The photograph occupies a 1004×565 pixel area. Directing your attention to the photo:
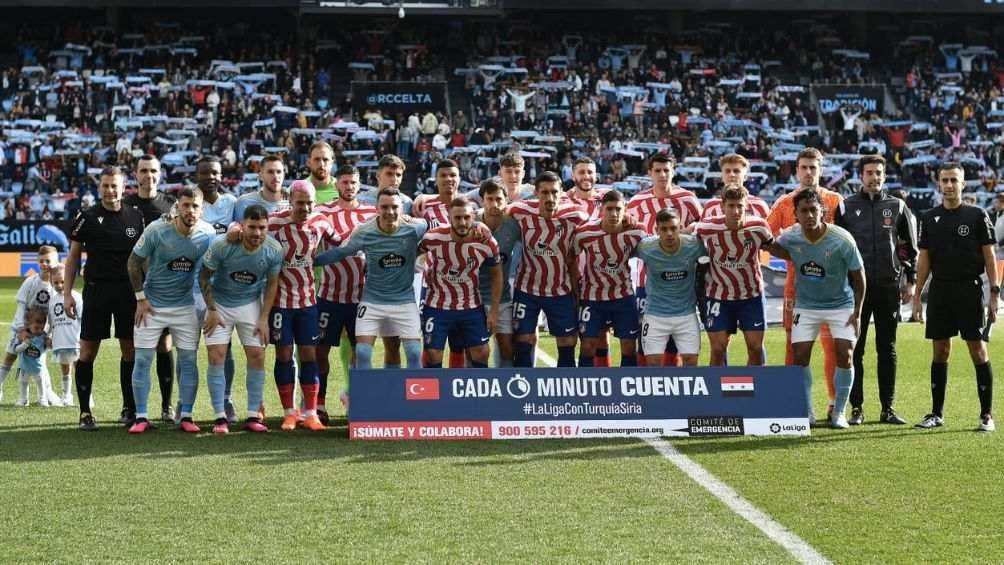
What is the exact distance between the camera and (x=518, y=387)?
8.79 meters

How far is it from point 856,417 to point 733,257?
1.50 meters

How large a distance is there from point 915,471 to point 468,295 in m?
3.36

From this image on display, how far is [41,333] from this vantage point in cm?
1142

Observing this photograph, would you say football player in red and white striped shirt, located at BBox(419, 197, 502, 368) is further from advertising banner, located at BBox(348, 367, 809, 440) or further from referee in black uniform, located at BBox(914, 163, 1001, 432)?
referee in black uniform, located at BBox(914, 163, 1001, 432)

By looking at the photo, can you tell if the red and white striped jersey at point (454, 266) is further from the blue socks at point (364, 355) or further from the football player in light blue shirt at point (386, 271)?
the blue socks at point (364, 355)

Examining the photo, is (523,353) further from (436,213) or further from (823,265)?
(823,265)

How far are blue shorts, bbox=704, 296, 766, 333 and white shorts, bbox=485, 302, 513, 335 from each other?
1.52 metres

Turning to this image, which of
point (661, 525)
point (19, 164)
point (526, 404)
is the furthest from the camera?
point (19, 164)

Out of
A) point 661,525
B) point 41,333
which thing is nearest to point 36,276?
point 41,333

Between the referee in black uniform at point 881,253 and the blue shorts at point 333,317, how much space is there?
3702mm

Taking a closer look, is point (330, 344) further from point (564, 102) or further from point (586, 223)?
point (564, 102)

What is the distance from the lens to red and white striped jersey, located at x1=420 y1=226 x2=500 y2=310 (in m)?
9.32

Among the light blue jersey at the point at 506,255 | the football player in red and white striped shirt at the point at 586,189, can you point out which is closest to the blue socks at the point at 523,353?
the light blue jersey at the point at 506,255

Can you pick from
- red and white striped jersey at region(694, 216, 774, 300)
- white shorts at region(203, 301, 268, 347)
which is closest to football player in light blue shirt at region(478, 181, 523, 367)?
red and white striped jersey at region(694, 216, 774, 300)
